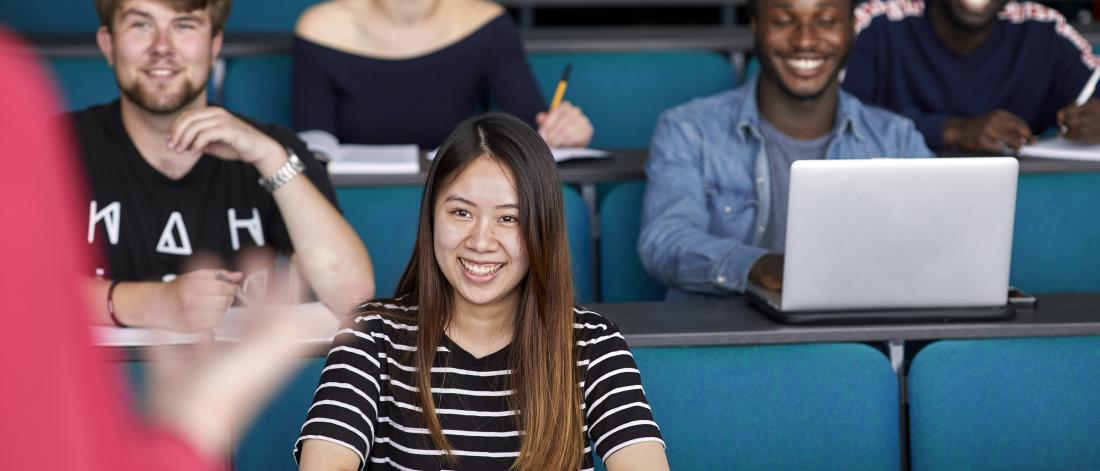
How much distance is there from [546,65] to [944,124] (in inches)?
40.0

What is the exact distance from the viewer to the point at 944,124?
289 cm

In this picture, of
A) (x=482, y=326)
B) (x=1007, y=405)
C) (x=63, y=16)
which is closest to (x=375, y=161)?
(x=482, y=326)

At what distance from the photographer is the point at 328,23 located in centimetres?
303

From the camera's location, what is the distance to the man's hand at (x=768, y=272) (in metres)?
1.90

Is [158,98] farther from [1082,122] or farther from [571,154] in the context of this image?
[1082,122]

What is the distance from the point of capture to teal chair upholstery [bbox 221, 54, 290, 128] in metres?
3.15

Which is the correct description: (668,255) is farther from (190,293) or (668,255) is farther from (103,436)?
(103,436)

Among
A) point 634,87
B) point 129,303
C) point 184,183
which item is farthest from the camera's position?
point 634,87

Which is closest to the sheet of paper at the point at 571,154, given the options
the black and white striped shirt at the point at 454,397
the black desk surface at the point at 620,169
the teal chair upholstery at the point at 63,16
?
the black desk surface at the point at 620,169

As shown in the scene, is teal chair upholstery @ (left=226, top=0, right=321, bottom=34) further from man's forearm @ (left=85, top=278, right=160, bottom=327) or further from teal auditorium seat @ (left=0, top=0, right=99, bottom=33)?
man's forearm @ (left=85, top=278, right=160, bottom=327)

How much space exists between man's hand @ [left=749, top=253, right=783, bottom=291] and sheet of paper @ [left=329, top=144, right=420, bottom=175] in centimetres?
76

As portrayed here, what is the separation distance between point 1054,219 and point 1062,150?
0.82 ft

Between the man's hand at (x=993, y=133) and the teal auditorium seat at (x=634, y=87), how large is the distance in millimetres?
657

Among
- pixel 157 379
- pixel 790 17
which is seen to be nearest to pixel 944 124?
pixel 790 17
